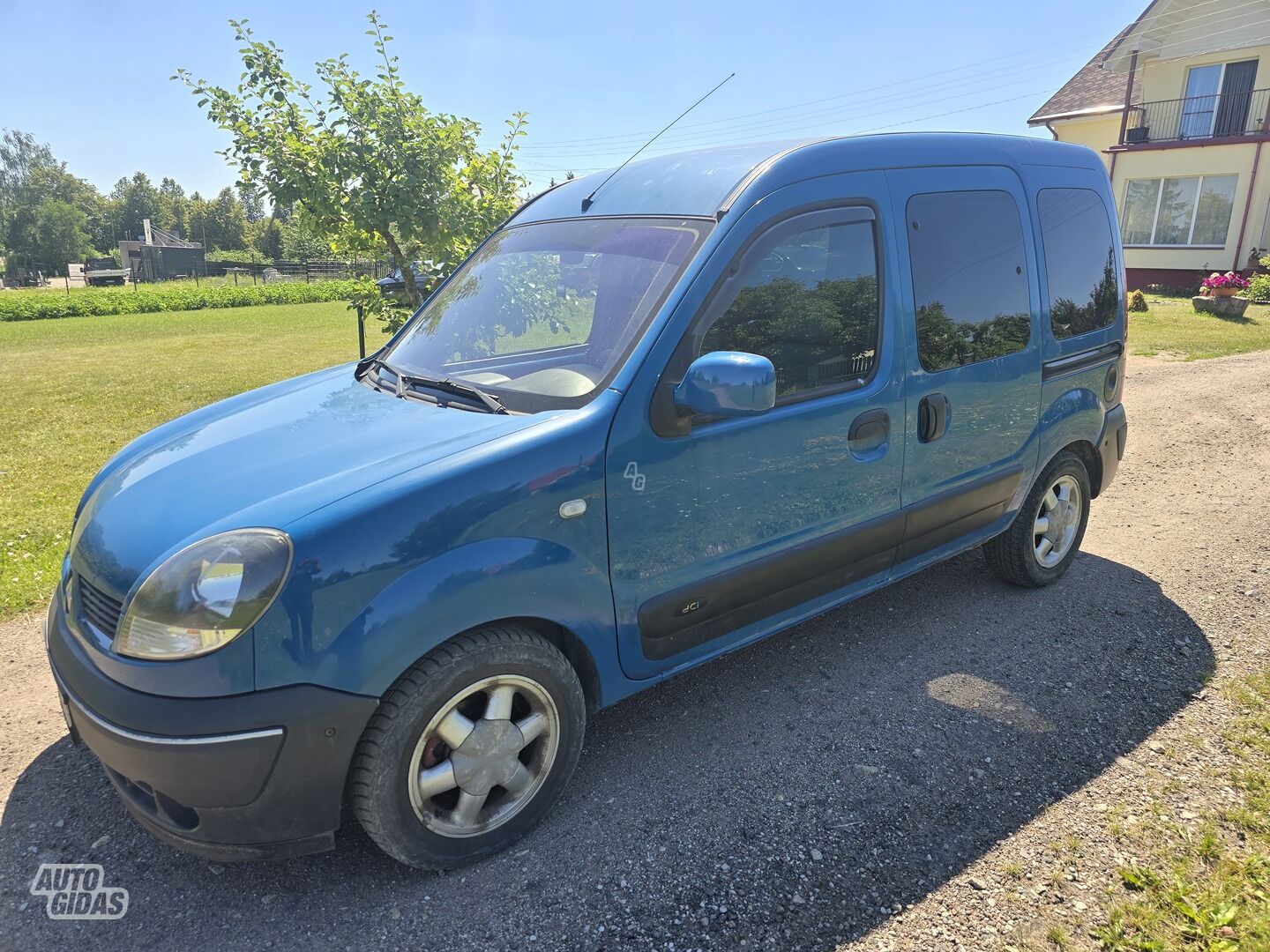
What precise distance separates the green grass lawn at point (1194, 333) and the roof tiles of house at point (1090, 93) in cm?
933

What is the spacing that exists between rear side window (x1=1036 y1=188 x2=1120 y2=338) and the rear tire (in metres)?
0.71

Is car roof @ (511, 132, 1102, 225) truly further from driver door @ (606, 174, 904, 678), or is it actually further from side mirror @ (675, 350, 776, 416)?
side mirror @ (675, 350, 776, 416)

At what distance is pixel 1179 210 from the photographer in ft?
71.3

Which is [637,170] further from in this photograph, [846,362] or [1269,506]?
[1269,506]

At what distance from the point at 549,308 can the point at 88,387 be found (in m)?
11.5

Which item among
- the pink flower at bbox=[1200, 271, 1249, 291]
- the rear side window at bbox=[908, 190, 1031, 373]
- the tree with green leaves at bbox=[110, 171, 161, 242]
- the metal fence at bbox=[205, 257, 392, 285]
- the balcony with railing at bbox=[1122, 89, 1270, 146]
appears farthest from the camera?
the tree with green leaves at bbox=[110, 171, 161, 242]

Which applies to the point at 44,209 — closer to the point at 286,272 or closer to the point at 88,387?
the point at 286,272

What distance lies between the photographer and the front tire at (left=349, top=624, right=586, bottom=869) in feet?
7.45

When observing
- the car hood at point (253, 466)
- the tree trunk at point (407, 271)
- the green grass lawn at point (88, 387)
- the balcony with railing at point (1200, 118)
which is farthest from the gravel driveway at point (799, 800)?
the balcony with railing at point (1200, 118)

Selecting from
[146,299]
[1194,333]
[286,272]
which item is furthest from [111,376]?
[286,272]

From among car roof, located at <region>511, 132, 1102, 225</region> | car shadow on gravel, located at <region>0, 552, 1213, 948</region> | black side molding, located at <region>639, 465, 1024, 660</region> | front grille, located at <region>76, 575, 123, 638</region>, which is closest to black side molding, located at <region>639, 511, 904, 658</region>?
black side molding, located at <region>639, 465, 1024, 660</region>

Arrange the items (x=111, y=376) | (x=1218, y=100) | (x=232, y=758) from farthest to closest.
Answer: (x=1218, y=100)
(x=111, y=376)
(x=232, y=758)

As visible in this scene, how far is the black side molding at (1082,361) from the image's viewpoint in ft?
13.0

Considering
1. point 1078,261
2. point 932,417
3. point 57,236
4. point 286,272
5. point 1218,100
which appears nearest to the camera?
Result: point 932,417
